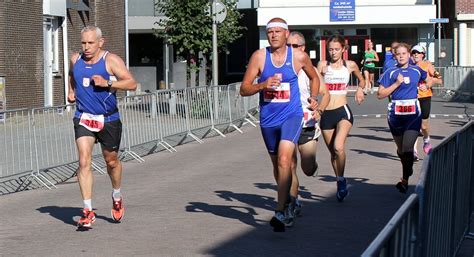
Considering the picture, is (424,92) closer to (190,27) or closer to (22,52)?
(190,27)

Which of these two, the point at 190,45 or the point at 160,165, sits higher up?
the point at 190,45

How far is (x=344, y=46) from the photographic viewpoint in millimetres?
11141

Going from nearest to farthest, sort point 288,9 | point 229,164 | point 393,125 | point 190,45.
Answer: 1. point 393,125
2. point 229,164
3. point 190,45
4. point 288,9

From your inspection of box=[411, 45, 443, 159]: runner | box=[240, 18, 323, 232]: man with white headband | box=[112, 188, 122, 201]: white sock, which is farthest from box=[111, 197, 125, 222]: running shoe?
box=[411, 45, 443, 159]: runner

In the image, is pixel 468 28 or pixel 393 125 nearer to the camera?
pixel 393 125

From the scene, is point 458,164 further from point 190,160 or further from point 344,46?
point 190,160

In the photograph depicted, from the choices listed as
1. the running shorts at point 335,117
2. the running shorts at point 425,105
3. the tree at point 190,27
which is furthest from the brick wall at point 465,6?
the running shorts at point 335,117

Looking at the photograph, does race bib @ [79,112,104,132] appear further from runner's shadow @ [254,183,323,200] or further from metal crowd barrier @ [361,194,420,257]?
metal crowd barrier @ [361,194,420,257]

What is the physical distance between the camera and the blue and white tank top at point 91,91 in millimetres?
9234

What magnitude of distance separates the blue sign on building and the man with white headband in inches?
1429

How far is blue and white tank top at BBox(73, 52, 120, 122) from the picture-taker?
923 cm

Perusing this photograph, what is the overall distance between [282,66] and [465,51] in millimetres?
39555

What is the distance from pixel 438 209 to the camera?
6.63 m

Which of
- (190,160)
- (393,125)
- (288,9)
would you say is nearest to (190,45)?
(190,160)
